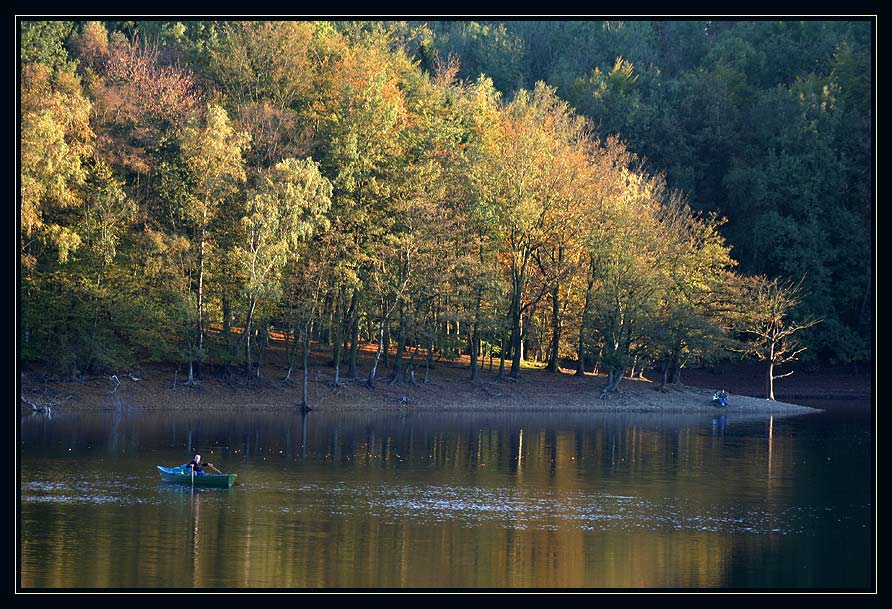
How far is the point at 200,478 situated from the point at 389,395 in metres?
28.4

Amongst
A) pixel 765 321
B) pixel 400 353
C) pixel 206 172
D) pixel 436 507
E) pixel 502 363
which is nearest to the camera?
pixel 436 507

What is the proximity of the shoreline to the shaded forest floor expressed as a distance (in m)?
0.05

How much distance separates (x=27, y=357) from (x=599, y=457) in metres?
28.4

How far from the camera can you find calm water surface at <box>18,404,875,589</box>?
94.8 ft

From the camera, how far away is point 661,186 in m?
82.6

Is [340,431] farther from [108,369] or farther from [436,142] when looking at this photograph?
[436,142]

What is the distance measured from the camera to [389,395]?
221ft

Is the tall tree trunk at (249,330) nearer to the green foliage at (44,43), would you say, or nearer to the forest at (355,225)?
the forest at (355,225)

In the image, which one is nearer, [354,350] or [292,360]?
[292,360]

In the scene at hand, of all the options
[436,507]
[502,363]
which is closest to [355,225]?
[502,363]

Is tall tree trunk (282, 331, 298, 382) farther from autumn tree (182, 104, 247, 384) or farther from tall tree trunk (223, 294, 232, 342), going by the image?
autumn tree (182, 104, 247, 384)

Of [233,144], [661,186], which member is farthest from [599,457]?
[661,186]

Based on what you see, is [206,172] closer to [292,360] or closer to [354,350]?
[292,360]

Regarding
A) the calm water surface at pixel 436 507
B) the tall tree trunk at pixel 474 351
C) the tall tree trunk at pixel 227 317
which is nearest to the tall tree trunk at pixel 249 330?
the tall tree trunk at pixel 227 317
